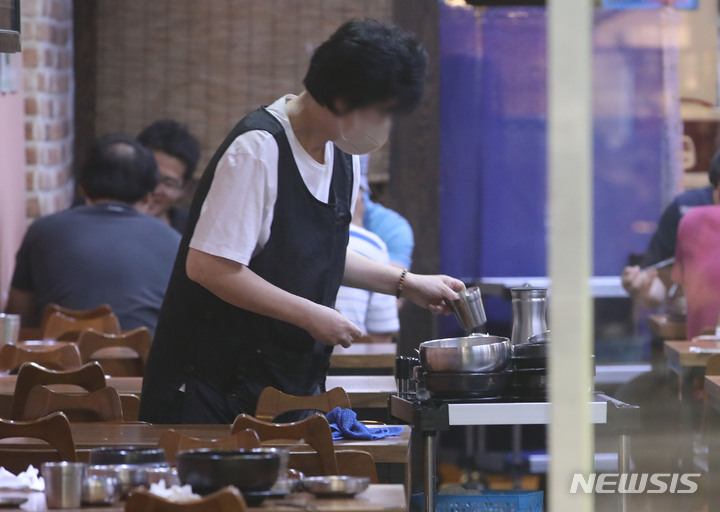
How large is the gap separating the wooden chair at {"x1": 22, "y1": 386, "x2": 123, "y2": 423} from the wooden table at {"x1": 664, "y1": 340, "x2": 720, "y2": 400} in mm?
2125

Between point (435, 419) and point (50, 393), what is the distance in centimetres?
105

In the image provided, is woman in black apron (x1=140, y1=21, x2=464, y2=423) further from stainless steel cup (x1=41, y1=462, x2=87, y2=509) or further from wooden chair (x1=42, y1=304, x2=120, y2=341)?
wooden chair (x1=42, y1=304, x2=120, y2=341)

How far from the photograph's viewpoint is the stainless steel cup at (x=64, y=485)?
178cm

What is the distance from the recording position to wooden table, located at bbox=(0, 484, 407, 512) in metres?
1.74

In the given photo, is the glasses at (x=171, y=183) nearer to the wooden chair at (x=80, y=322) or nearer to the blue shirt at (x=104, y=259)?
the blue shirt at (x=104, y=259)

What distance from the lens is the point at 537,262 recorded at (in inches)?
250

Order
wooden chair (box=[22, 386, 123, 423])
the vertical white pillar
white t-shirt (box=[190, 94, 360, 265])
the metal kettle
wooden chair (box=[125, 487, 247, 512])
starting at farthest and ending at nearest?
wooden chair (box=[22, 386, 123, 423])
the metal kettle
white t-shirt (box=[190, 94, 360, 265])
wooden chair (box=[125, 487, 247, 512])
the vertical white pillar

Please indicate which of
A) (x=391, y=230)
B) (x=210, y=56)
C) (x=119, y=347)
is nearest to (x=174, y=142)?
(x=210, y=56)

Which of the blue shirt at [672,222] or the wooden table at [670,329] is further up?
the blue shirt at [672,222]

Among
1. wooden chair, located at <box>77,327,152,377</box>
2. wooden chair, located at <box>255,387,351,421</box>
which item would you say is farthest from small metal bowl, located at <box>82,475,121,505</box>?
wooden chair, located at <box>77,327,152,377</box>

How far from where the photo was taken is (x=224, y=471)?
1.75m

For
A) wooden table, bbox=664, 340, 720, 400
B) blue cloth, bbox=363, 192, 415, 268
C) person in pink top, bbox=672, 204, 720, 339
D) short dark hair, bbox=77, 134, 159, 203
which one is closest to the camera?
wooden table, bbox=664, 340, 720, 400

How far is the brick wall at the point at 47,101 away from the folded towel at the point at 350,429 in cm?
341

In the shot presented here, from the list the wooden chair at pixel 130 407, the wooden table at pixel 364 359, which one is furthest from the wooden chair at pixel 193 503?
the wooden table at pixel 364 359
